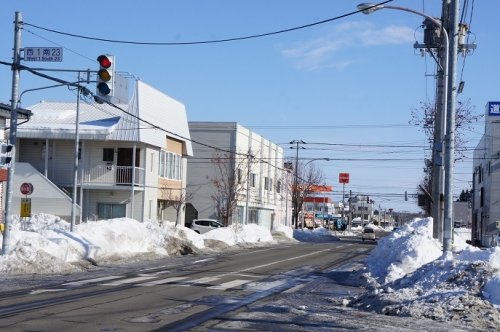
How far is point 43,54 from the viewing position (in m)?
22.3

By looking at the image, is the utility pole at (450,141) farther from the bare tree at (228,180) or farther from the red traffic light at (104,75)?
the bare tree at (228,180)

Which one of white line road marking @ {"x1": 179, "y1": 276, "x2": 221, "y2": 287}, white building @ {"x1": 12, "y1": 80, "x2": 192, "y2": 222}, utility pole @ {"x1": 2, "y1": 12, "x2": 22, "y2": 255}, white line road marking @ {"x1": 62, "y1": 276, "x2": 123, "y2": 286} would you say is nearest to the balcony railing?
white building @ {"x1": 12, "y1": 80, "x2": 192, "y2": 222}

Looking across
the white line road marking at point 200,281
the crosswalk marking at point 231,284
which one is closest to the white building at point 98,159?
the white line road marking at point 200,281

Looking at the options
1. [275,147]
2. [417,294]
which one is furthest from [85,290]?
[275,147]

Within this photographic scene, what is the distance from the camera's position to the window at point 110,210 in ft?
158

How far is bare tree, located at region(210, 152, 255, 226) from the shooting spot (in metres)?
62.1

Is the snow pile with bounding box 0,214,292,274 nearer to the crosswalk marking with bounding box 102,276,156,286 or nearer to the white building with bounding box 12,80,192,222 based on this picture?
the crosswalk marking with bounding box 102,276,156,286

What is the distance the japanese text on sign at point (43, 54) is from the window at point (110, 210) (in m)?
25.8

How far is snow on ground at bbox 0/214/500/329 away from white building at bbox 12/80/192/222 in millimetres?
4362

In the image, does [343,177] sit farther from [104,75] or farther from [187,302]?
[187,302]

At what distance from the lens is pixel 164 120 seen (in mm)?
51656

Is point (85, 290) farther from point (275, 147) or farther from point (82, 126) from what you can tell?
point (275, 147)

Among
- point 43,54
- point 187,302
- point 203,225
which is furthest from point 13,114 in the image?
point 203,225

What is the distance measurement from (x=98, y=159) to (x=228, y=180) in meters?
17.5
